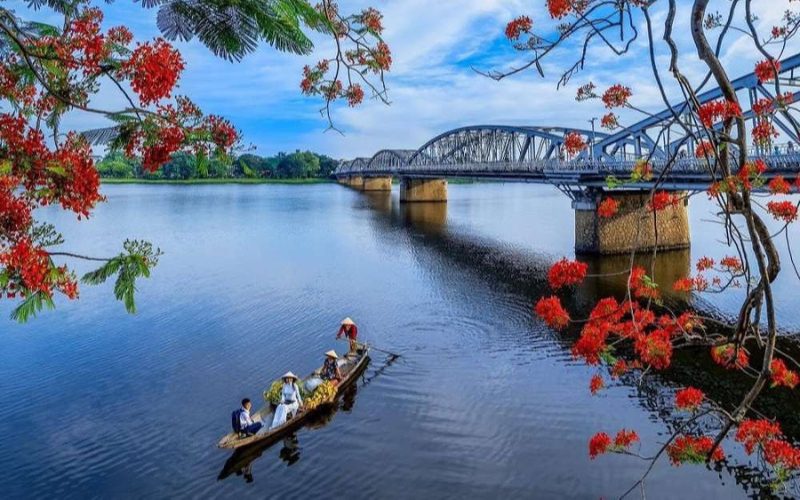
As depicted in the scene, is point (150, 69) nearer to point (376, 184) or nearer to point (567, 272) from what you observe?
point (567, 272)

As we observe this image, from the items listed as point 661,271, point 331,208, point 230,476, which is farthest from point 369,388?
point 331,208

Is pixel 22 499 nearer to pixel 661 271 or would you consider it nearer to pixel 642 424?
pixel 642 424

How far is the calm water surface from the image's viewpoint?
38.8 ft

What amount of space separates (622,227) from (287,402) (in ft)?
100

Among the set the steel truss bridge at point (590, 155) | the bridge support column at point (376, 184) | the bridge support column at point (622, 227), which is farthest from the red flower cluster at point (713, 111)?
the bridge support column at point (376, 184)

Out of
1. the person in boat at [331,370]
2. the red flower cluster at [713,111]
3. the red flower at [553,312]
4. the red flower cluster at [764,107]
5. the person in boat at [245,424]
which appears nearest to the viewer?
the red flower cluster at [713,111]

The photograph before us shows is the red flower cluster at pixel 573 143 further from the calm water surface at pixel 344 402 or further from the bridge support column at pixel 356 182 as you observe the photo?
the bridge support column at pixel 356 182

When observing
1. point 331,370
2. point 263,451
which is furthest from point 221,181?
point 263,451

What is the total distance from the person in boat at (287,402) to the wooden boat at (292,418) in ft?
0.39

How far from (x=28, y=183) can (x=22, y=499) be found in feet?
31.8

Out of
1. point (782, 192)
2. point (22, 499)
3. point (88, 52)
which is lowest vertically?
point (22, 499)

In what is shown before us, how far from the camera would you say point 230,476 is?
1199cm

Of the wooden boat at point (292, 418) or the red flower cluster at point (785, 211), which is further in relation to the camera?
the wooden boat at point (292, 418)

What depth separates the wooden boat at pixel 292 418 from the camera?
12.6 metres
